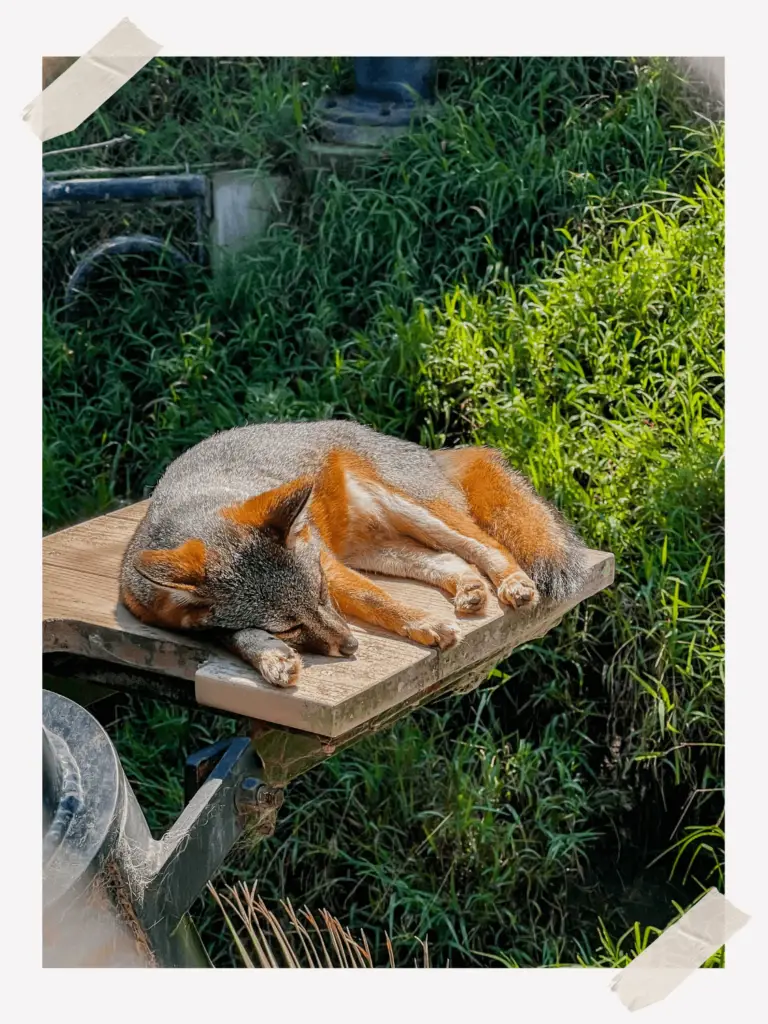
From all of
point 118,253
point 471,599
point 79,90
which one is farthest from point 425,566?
point 118,253

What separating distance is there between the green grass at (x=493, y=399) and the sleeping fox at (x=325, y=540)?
1.20 m

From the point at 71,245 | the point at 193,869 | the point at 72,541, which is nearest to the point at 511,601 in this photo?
the point at 193,869

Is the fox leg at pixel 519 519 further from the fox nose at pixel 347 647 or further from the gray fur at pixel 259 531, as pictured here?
the fox nose at pixel 347 647

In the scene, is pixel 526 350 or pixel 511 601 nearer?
pixel 511 601

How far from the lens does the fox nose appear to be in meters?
2.43

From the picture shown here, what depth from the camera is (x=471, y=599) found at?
2.63m

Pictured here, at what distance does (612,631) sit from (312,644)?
6.38 ft

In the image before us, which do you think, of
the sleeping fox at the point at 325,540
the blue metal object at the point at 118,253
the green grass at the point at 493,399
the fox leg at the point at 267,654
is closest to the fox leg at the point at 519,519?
the sleeping fox at the point at 325,540

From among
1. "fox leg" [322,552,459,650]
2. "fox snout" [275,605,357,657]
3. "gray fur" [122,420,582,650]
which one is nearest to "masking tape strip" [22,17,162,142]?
"gray fur" [122,420,582,650]

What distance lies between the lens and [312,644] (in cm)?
244

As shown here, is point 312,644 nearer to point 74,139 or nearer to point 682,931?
point 682,931

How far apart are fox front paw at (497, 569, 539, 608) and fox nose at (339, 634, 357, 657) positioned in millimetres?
412

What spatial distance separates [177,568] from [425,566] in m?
0.61

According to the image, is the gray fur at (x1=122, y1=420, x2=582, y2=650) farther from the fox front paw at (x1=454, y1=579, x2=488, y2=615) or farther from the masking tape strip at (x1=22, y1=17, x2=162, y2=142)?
the masking tape strip at (x1=22, y1=17, x2=162, y2=142)
